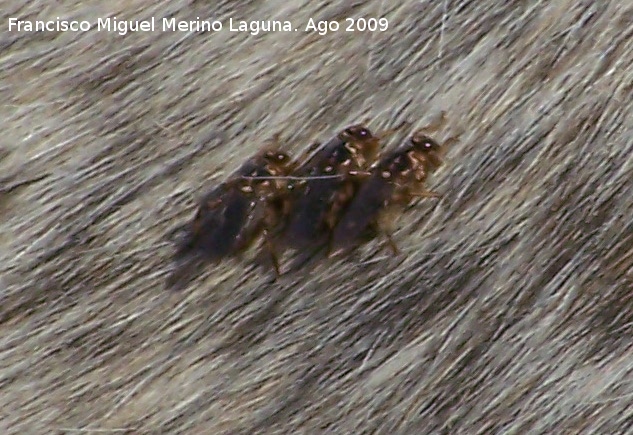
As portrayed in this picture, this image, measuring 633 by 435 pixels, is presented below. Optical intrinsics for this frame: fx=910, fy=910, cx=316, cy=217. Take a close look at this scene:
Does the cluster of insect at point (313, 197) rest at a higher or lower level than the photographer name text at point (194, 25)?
lower

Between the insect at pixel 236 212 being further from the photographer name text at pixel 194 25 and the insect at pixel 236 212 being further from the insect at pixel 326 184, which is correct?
the photographer name text at pixel 194 25

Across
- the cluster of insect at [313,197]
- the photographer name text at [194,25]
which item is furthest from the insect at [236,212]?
the photographer name text at [194,25]

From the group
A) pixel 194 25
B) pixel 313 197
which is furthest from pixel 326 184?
pixel 194 25

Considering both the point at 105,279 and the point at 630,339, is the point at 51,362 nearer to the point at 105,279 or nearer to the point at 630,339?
the point at 105,279

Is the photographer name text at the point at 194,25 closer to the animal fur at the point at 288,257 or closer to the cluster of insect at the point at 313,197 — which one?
the animal fur at the point at 288,257

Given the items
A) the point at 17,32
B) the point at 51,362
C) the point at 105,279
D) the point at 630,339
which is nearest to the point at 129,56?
the point at 17,32

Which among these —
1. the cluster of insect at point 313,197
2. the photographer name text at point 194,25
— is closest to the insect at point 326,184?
the cluster of insect at point 313,197

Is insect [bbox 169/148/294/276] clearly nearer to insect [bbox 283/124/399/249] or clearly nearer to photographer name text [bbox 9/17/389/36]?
insect [bbox 283/124/399/249]

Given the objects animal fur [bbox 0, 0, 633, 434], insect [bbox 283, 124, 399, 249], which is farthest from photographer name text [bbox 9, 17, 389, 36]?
insect [bbox 283, 124, 399, 249]
